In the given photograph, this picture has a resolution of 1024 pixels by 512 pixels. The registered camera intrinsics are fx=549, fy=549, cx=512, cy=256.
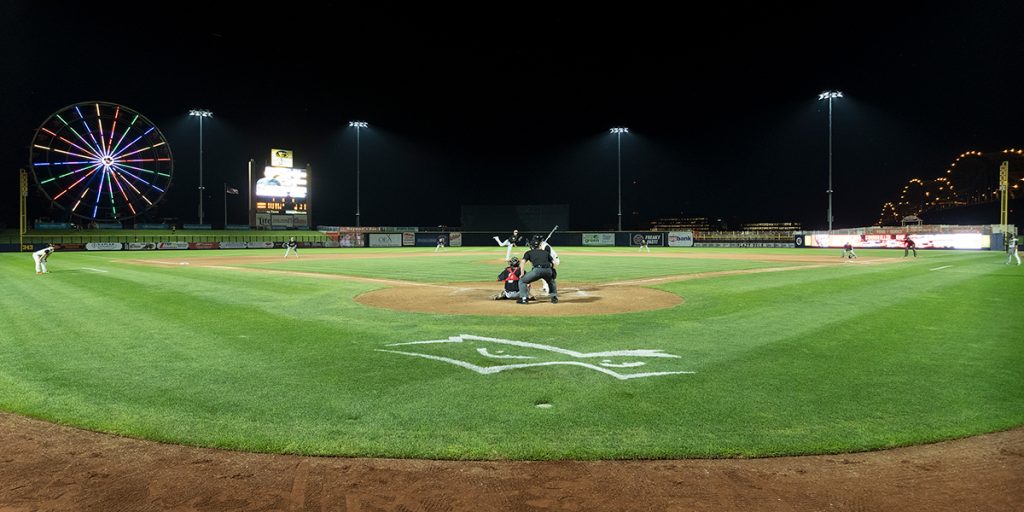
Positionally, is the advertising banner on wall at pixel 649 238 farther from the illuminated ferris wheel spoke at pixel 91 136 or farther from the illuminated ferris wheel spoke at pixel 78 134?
the illuminated ferris wheel spoke at pixel 78 134

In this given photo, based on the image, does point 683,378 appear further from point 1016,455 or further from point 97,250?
point 97,250

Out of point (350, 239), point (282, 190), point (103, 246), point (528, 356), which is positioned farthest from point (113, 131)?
point (528, 356)

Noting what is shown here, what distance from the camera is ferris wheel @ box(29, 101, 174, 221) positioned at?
174ft

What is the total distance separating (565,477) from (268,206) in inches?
2606

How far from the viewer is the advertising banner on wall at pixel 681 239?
63031 mm

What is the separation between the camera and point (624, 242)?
6500 cm

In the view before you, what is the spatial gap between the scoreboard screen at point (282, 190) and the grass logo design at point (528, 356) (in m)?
61.0

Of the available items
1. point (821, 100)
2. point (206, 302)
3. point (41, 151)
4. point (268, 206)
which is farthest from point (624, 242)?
point (41, 151)

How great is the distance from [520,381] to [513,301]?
682cm

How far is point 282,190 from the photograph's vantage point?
6338 centimetres

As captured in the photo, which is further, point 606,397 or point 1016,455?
point 606,397

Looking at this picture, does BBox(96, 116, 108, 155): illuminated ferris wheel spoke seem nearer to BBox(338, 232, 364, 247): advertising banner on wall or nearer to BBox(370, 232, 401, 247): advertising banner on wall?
BBox(338, 232, 364, 247): advertising banner on wall

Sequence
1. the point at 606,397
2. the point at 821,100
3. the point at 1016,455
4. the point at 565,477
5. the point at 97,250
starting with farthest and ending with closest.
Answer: the point at 821,100 < the point at 97,250 < the point at 606,397 < the point at 1016,455 < the point at 565,477

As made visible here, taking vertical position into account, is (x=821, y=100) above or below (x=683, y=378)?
above
